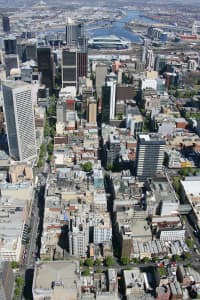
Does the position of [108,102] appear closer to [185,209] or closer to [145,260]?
[185,209]

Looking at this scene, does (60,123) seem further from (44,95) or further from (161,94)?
(161,94)

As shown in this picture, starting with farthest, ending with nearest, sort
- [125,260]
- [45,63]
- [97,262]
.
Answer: [45,63]
[125,260]
[97,262]

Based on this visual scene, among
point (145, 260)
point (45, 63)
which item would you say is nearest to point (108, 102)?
point (45, 63)

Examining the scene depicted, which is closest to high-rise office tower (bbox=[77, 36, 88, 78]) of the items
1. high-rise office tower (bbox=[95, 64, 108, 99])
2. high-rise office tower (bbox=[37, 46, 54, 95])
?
high-rise office tower (bbox=[95, 64, 108, 99])

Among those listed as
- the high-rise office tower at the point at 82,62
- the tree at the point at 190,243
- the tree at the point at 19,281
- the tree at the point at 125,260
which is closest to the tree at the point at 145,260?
the tree at the point at 125,260

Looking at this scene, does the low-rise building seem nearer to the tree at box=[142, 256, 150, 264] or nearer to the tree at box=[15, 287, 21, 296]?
the tree at box=[15, 287, 21, 296]

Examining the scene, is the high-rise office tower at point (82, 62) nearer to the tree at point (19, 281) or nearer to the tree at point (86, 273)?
the tree at point (86, 273)
